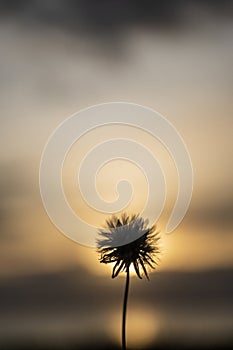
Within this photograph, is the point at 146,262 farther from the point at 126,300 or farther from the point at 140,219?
the point at 126,300

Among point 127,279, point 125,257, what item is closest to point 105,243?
point 125,257

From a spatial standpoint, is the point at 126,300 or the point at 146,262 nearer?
the point at 146,262

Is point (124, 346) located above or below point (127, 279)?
below

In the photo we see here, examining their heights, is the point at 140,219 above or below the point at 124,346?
above

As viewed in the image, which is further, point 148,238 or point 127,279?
point 127,279

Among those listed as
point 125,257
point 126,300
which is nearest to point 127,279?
point 126,300

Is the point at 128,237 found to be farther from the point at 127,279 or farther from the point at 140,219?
the point at 127,279

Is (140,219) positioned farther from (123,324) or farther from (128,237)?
(123,324)
